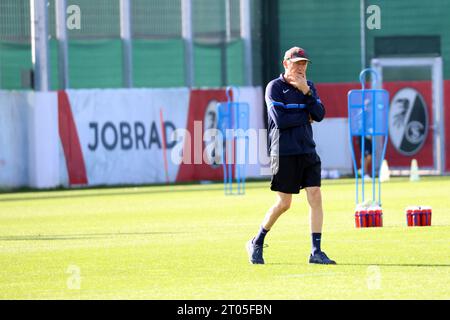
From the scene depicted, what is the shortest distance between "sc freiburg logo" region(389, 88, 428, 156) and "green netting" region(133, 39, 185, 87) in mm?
6378

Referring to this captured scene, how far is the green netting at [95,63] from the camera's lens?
124 feet

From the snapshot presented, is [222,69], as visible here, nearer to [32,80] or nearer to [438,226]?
[32,80]

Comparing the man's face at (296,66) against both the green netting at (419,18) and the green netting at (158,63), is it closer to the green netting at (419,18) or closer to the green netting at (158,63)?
the green netting at (158,63)

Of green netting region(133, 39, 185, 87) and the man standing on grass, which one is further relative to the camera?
green netting region(133, 39, 185, 87)

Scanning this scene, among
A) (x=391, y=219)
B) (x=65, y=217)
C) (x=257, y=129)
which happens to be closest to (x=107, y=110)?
(x=257, y=129)

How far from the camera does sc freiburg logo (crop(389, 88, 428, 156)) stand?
1516 inches

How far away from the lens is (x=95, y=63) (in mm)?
38062

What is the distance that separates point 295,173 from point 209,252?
6.98 ft

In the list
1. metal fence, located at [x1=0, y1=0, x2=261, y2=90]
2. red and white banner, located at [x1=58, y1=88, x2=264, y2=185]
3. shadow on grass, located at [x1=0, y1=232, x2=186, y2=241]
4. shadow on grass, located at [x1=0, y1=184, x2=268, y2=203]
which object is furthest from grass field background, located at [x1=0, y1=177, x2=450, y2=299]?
metal fence, located at [x1=0, y1=0, x2=261, y2=90]

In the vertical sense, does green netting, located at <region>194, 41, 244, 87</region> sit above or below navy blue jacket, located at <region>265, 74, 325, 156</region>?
above

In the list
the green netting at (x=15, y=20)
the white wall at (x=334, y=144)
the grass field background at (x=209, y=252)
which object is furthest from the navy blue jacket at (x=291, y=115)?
the white wall at (x=334, y=144)

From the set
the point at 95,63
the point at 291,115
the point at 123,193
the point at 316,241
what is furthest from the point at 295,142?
the point at 95,63

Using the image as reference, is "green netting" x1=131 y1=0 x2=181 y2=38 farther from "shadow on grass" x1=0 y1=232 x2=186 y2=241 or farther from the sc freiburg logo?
"shadow on grass" x1=0 y1=232 x2=186 y2=241

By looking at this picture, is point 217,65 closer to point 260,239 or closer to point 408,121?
point 408,121
